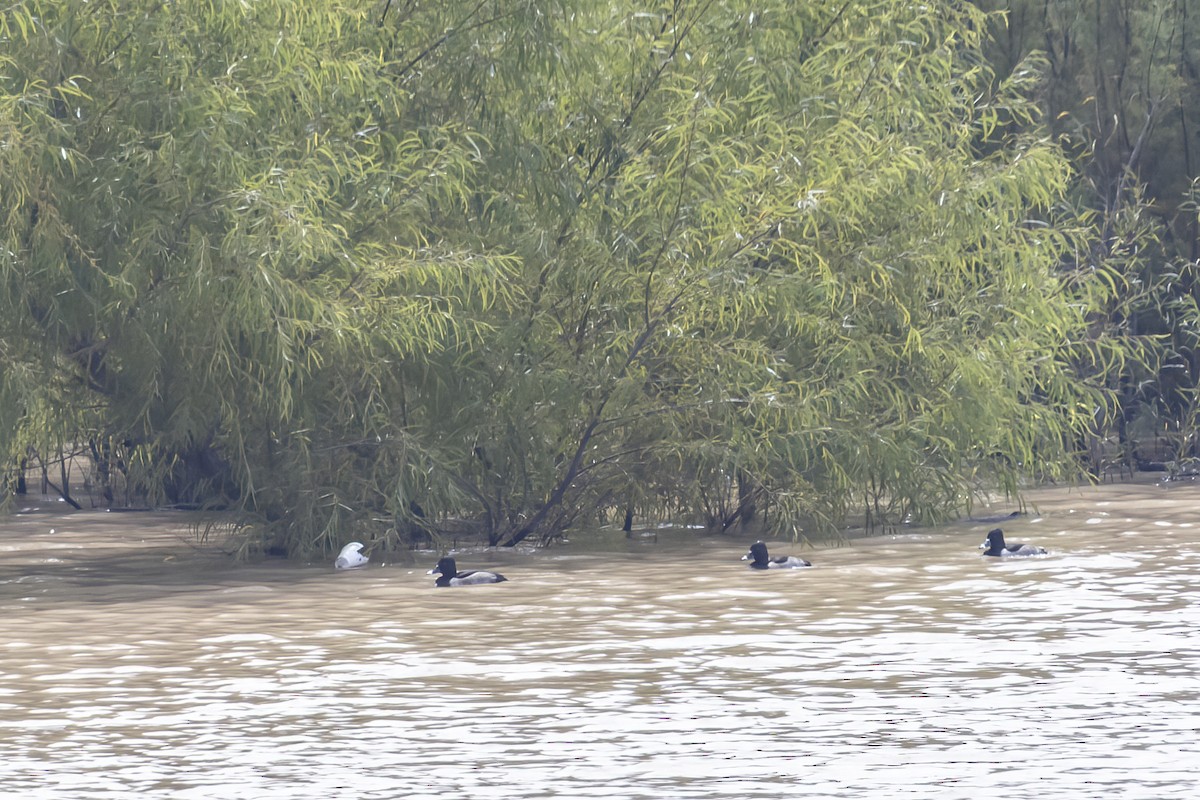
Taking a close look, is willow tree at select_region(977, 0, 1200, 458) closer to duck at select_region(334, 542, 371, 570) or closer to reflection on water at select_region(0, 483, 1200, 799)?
reflection on water at select_region(0, 483, 1200, 799)

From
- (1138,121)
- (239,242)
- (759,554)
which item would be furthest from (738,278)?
(1138,121)

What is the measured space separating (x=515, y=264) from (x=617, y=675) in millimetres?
6717

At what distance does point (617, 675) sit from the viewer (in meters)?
11.8

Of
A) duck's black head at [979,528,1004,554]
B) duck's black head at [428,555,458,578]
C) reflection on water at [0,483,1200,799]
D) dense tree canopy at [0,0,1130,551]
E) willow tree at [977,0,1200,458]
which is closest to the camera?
reflection on water at [0,483,1200,799]

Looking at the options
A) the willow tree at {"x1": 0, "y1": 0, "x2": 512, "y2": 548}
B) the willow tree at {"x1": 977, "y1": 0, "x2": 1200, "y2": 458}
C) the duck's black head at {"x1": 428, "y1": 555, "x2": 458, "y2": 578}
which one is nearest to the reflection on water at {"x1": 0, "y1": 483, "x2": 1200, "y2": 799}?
the duck's black head at {"x1": 428, "y1": 555, "x2": 458, "y2": 578}

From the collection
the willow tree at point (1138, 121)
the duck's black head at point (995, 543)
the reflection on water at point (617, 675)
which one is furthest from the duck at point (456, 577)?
the willow tree at point (1138, 121)

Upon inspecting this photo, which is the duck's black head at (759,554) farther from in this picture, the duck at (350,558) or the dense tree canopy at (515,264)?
the duck at (350,558)

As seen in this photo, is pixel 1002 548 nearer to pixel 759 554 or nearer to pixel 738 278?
pixel 759 554

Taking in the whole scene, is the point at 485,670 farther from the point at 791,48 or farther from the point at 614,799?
the point at 791,48

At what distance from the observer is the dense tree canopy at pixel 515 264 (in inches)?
639

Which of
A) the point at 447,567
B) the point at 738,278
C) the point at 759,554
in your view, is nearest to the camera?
the point at 447,567

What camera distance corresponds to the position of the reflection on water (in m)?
9.17

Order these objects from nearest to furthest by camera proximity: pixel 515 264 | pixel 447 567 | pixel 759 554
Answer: pixel 447 567, pixel 759 554, pixel 515 264

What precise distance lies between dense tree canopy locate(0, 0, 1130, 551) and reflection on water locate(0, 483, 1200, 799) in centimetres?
93
